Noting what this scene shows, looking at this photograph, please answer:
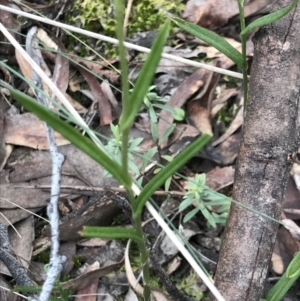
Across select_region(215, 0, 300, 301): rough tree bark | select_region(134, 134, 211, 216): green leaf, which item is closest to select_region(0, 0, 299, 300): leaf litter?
select_region(215, 0, 300, 301): rough tree bark

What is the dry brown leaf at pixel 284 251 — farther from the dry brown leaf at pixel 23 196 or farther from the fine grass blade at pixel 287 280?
the dry brown leaf at pixel 23 196

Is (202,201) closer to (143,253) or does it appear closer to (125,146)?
(143,253)

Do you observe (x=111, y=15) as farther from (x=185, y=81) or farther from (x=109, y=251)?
(x=109, y=251)

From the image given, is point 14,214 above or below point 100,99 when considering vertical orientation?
below

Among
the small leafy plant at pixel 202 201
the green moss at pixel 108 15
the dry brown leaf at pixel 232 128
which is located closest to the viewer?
the small leafy plant at pixel 202 201

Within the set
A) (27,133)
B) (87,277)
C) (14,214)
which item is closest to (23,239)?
(14,214)

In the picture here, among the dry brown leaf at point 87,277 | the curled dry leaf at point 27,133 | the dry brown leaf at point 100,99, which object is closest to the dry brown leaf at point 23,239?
the dry brown leaf at point 87,277
